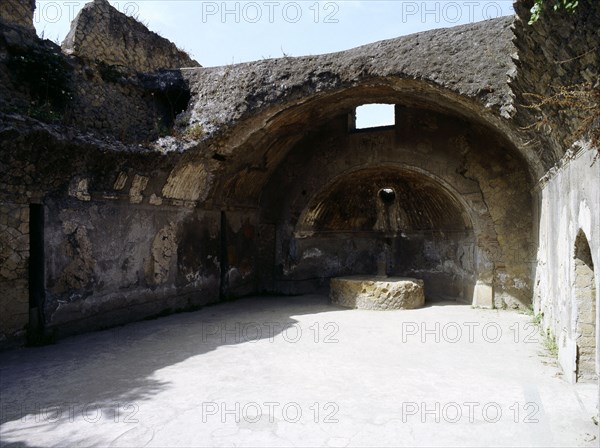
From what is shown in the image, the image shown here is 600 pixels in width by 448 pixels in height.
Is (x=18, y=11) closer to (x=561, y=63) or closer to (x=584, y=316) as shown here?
(x=561, y=63)

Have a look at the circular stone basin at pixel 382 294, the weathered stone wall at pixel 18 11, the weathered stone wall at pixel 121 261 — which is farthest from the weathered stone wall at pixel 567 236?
the weathered stone wall at pixel 18 11

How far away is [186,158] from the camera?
27.0ft

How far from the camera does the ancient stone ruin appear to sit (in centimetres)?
499

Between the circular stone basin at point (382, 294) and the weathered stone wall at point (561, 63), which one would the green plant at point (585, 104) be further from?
the circular stone basin at point (382, 294)

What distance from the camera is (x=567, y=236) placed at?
5.19 metres

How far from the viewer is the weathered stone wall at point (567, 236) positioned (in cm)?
393

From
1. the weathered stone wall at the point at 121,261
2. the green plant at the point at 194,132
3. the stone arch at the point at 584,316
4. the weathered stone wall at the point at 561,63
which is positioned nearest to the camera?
the weathered stone wall at the point at 561,63

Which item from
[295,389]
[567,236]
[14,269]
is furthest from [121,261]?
[567,236]

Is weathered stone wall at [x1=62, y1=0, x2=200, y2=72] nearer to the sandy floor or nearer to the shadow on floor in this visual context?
the shadow on floor

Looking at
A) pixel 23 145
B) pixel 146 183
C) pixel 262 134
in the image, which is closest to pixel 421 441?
pixel 23 145

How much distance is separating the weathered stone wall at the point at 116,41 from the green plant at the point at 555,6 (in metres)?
7.25

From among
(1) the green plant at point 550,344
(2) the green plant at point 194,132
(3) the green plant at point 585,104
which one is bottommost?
(1) the green plant at point 550,344

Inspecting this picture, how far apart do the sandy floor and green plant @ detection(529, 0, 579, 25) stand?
9.92 feet

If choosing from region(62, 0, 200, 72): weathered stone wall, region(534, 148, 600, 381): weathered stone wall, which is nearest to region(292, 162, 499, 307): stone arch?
region(534, 148, 600, 381): weathered stone wall
